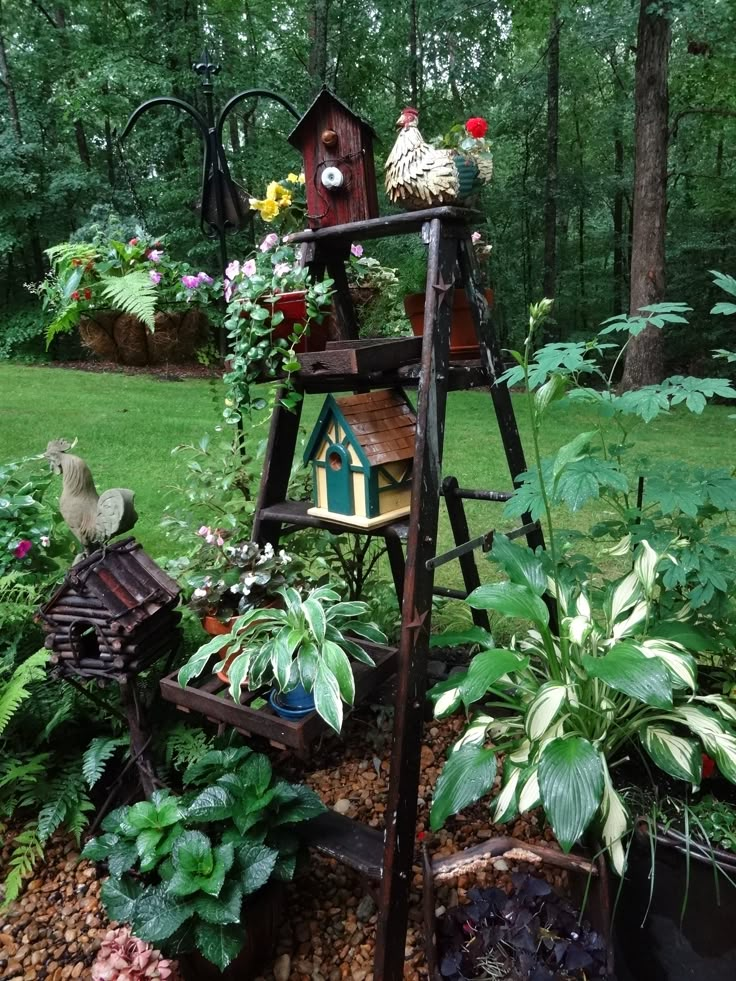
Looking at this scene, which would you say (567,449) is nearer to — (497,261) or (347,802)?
(347,802)

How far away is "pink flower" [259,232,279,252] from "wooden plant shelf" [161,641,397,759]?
43.4 inches

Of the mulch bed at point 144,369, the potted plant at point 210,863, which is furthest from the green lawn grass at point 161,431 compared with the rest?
the potted plant at point 210,863

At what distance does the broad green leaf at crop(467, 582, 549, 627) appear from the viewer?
4.42ft

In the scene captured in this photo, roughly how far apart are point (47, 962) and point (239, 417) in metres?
1.32

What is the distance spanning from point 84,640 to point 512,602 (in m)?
1.06

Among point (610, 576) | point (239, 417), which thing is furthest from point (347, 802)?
point (610, 576)

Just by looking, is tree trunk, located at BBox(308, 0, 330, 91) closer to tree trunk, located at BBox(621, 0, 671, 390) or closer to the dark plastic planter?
tree trunk, located at BBox(621, 0, 671, 390)

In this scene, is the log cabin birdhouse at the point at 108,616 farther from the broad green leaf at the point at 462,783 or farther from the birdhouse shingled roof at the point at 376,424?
the broad green leaf at the point at 462,783

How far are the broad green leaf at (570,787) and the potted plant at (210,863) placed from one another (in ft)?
1.82

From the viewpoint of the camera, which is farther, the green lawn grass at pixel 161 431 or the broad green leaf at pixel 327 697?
the green lawn grass at pixel 161 431

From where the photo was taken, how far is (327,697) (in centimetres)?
127

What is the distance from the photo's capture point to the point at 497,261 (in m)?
10.4

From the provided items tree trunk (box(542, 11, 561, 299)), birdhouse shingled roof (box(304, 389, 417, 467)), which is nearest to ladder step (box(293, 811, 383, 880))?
birdhouse shingled roof (box(304, 389, 417, 467))

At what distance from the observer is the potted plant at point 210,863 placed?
1202 millimetres
